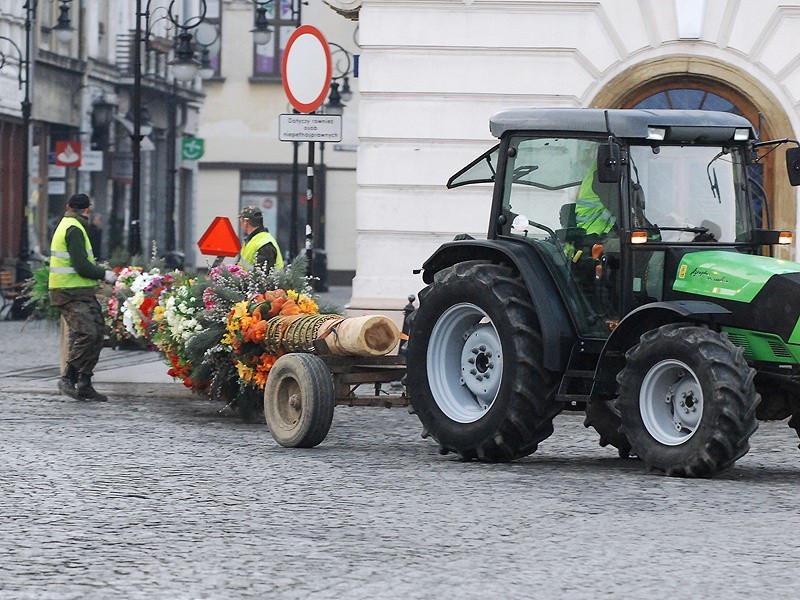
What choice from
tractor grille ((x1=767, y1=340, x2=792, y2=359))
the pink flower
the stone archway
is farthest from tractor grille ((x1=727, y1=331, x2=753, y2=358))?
the stone archway

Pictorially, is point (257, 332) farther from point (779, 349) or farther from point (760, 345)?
point (779, 349)

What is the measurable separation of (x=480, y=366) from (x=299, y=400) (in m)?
1.27

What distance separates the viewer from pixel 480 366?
11469 mm

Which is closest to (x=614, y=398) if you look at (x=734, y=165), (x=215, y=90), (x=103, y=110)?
(x=734, y=165)

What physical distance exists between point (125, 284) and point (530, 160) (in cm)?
850

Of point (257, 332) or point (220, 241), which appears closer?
point (257, 332)

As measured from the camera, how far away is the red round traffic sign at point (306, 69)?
17562 millimetres

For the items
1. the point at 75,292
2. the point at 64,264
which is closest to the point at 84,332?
the point at 75,292

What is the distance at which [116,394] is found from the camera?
16.3 metres

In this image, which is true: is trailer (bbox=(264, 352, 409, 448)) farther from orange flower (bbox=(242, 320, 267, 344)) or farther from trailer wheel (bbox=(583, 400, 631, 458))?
trailer wheel (bbox=(583, 400, 631, 458))

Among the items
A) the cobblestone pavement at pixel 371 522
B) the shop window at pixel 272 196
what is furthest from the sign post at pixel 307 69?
the shop window at pixel 272 196

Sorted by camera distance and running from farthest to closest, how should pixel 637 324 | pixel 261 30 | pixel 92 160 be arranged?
pixel 92 160
pixel 261 30
pixel 637 324

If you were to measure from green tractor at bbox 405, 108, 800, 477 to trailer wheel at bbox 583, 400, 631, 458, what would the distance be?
0.01 m

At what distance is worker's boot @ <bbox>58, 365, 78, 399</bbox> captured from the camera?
1575cm
